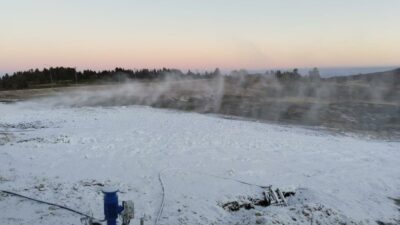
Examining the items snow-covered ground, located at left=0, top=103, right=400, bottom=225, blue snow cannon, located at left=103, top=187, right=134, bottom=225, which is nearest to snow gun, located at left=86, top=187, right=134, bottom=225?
blue snow cannon, located at left=103, top=187, right=134, bottom=225

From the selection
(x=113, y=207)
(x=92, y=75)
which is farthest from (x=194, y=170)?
(x=92, y=75)

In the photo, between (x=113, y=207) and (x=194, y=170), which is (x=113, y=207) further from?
(x=194, y=170)

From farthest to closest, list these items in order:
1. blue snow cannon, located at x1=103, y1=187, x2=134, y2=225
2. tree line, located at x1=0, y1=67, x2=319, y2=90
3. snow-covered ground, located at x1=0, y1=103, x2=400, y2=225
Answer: tree line, located at x1=0, y1=67, x2=319, y2=90 → snow-covered ground, located at x1=0, y1=103, x2=400, y2=225 → blue snow cannon, located at x1=103, y1=187, x2=134, y2=225

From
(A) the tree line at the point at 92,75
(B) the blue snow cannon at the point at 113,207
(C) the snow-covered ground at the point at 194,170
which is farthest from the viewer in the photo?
(A) the tree line at the point at 92,75

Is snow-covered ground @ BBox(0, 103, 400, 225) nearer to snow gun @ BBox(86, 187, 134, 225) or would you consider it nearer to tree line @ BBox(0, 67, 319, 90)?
snow gun @ BBox(86, 187, 134, 225)

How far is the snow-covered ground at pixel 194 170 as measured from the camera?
333 inches

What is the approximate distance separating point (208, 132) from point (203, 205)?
9.06m

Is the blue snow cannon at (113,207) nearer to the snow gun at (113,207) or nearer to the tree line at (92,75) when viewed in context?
the snow gun at (113,207)

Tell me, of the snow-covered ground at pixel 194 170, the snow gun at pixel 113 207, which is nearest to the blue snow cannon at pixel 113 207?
the snow gun at pixel 113 207

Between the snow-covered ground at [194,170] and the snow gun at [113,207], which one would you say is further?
the snow-covered ground at [194,170]

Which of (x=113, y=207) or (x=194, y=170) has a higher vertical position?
(x=113, y=207)

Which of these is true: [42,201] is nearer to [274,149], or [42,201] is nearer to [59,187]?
[59,187]

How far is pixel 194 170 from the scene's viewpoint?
1156 cm

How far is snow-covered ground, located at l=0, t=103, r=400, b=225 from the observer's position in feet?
27.8
